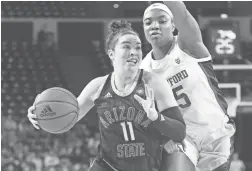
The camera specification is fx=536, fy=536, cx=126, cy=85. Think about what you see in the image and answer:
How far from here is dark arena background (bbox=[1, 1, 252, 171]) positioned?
12.4 meters

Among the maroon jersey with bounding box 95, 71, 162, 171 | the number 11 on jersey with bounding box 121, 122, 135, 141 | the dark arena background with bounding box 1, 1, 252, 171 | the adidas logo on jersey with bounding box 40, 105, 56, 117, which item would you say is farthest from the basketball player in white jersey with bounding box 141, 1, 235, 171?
the dark arena background with bounding box 1, 1, 252, 171

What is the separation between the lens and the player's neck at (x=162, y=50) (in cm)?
426

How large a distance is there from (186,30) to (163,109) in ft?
2.82

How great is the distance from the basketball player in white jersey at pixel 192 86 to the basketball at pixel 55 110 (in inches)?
30.2

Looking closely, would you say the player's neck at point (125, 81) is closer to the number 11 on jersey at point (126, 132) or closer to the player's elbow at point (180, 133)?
the number 11 on jersey at point (126, 132)

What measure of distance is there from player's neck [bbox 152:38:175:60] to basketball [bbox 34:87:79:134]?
79cm

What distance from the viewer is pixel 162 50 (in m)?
4.28

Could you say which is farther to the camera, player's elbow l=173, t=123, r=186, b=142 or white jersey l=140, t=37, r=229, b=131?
white jersey l=140, t=37, r=229, b=131

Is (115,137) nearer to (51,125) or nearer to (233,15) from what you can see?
(51,125)

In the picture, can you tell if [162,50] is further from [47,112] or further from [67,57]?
[67,57]

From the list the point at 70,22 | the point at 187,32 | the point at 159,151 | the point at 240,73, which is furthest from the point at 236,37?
the point at 70,22

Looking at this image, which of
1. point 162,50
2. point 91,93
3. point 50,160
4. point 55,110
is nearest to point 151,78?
point 91,93

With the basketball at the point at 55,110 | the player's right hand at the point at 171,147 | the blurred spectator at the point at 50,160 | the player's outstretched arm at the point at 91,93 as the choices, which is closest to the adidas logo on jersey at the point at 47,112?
the basketball at the point at 55,110

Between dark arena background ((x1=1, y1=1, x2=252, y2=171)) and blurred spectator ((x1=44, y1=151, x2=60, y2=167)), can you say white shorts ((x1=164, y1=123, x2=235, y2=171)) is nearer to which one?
blurred spectator ((x1=44, y1=151, x2=60, y2=167))
